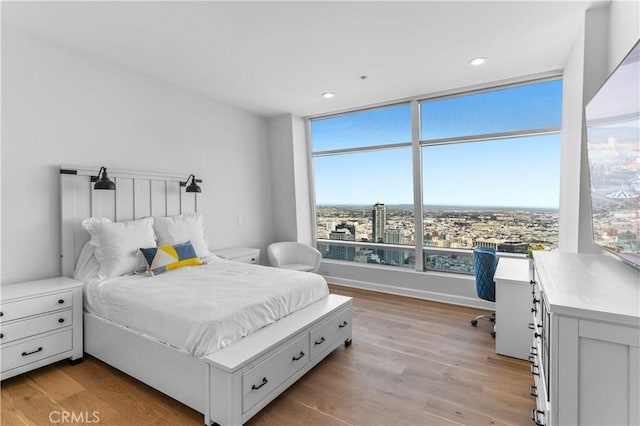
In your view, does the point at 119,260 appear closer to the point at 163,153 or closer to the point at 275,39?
the point at 163,153

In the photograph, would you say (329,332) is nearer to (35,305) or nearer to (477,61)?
(35,305)

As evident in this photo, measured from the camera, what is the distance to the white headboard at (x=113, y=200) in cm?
273

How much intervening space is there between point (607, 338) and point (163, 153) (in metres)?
3.91

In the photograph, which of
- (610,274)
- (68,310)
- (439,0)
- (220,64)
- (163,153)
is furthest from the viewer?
(163,153)

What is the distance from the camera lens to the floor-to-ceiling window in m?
3.52

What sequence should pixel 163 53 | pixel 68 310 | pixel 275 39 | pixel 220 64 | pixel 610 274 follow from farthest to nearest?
pixel 220 64 < pixel 163 53 < pixel 275 39 < pixel 68 310 < pixel 610 274

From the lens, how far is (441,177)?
162 inches

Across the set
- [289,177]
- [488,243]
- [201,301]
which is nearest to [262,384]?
[201,301]

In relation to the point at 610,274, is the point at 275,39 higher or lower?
higher

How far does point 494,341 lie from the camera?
288 cm

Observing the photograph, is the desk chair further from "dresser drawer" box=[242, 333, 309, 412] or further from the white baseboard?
"dresser drawer" box=[242, 333, 309, 412]

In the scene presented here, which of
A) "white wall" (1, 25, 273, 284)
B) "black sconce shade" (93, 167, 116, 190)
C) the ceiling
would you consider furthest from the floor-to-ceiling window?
"black sconce shade" (93, 167, 116, 190)

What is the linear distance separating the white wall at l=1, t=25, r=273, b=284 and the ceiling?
0.20m

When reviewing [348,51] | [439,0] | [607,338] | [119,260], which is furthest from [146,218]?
[607,338]
